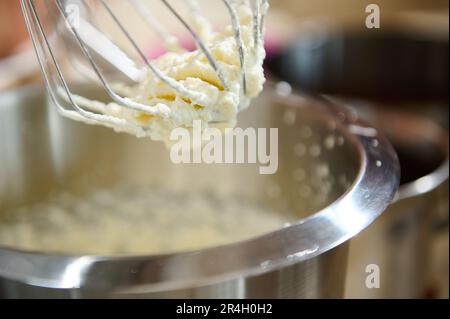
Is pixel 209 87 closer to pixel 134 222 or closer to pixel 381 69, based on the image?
pixel 134 222

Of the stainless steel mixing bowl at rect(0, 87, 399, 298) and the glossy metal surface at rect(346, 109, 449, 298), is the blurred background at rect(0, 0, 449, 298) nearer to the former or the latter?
the glossy metal surface at rect(346, 109, 449, 298)

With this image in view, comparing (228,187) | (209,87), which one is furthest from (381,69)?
(209,87)

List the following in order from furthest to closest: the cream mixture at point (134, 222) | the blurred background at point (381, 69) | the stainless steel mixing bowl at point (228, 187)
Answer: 1. the blurred background at point (381, 69)
2. the cream mixture at point (134, 222)
3. the stainless steel mixing bowl at point (228, 187)

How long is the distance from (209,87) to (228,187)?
397 millimetres

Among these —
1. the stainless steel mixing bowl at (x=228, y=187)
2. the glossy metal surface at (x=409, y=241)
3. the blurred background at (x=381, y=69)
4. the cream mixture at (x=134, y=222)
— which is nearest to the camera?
the stainless steel mixing bowl at (x=228, y=187)

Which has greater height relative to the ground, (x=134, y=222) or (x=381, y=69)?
(x=381, y=69)

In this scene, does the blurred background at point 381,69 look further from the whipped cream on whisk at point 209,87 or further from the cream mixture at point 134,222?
the whipped cream on whisk at point 209,87

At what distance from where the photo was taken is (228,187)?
2.93ft

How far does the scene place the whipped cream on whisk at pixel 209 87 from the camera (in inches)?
19.7

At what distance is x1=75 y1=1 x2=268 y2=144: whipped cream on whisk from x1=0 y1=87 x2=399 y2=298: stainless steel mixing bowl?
104 millimetres

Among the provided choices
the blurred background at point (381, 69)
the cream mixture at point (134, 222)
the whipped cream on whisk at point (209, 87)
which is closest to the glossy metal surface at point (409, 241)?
the blurred background at point (381, 69)

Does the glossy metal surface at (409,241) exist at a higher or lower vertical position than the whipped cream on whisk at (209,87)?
lower

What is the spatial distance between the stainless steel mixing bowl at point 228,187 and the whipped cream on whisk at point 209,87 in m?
0.10

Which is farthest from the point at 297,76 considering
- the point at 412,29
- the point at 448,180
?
the point at 448,180
